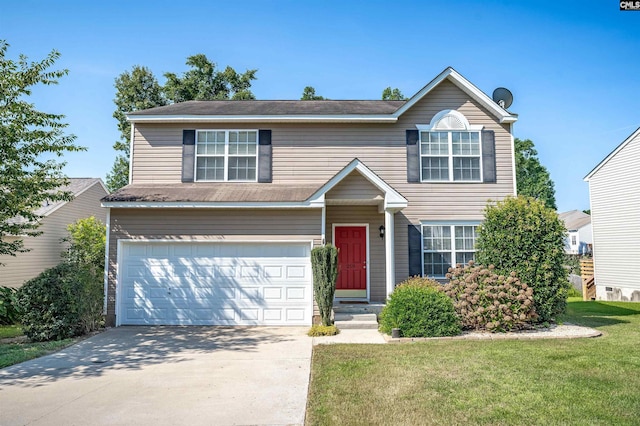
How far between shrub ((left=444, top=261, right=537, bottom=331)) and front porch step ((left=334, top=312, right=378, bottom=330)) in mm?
2147

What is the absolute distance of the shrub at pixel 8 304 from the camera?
8309mm

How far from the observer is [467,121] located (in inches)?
506

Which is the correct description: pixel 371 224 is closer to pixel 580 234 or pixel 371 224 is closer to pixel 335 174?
pixel 335 174

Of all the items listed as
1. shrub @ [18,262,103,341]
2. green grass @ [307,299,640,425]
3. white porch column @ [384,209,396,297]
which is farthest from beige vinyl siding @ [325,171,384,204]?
shrub @ [18,262,103,341]

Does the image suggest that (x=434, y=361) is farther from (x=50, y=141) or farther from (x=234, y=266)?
(x=50, y=141)

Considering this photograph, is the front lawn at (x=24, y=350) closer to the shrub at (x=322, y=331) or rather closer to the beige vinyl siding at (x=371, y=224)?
the shrub at (x=322, y=331)

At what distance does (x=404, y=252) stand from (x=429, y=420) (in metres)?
7.94

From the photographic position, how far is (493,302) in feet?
30.4

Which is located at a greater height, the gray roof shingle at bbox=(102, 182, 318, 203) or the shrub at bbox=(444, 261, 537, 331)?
the gray roof shingle at bbox=(102, 182, 318, 203)

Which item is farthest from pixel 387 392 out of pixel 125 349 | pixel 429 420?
pixel 125 349

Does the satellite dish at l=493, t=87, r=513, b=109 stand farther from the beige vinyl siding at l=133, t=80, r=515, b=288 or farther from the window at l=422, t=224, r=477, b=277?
the window at l=422, t=224, r=477, b=277

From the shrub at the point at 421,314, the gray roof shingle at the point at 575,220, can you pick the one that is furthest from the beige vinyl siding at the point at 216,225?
the gray roof shingle at the point at 575,220

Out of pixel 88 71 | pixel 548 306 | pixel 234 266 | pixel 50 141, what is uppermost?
pixel 88 71

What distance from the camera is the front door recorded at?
41.3ft
